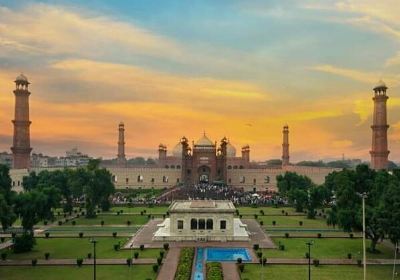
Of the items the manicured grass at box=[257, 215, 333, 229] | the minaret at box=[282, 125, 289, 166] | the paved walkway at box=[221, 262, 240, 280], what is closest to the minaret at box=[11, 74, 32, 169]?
the manicured grass at box=[257, 215, 333, 229]

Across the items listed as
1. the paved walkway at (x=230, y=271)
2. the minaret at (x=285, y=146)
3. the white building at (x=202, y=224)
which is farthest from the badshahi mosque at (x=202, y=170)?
the paved walkway at (x=230, y=271)

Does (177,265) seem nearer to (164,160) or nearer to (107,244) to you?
(107,244)

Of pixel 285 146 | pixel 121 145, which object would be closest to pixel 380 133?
pixel 285 146

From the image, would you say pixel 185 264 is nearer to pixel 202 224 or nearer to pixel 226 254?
pixel 226 254

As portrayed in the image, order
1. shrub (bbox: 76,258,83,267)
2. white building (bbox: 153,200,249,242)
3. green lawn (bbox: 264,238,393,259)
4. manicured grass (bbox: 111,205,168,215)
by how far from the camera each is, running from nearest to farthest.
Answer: shrub (bbox: 76,258,83,267)
green lawn (bbox: 264,238,393,259)
white building (bbox: 153,200,249,242)
manicured grass (bbox: 111,205,168,215)

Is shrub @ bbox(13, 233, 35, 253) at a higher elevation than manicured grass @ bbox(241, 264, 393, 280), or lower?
higher

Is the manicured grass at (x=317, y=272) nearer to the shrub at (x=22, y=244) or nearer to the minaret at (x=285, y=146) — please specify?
the shrub at (x=22, y=244)

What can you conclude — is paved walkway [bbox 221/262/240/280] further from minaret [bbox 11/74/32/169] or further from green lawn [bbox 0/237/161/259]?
minaret [bbox 11/74/32/169]

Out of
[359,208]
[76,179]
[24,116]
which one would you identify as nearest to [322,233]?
[359,208]
